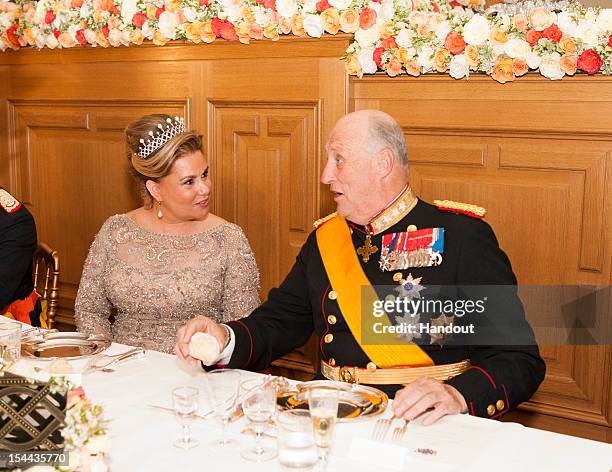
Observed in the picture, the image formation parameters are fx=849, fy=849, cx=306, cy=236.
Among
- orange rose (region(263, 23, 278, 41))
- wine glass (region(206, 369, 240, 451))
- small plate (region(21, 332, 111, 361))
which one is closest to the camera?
wine glass (region(206, 369, 240, 451))

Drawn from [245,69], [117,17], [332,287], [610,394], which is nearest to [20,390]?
[332,287]

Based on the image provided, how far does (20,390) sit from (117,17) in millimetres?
3293

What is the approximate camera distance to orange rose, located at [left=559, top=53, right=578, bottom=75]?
3146 mm

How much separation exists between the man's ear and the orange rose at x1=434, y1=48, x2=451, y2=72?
1.23 metres

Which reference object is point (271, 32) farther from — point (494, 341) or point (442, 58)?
point (494, 341)

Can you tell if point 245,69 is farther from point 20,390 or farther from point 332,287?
point 20,390

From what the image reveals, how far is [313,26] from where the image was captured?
12.2 feet

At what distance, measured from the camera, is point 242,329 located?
8.20 feet

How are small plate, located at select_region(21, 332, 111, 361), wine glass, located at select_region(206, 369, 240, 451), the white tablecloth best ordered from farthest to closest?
small plate, located at select_region(21, 332, 111, 361)
wine glass, located at select_region(206, 369, 240, 451)
the white tablecloth

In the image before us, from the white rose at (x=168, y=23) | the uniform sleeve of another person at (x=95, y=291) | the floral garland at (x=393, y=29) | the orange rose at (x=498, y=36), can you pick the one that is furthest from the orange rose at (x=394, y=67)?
the uniform sleeve of another person at (x=95, y=291)

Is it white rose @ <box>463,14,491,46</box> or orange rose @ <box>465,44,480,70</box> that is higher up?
white rose @ <box>463,14,491,46</box>

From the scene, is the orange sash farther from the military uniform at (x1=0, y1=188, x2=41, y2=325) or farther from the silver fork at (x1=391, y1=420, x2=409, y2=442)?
the military uniform at (x1=0, y1=188, x2=41, y2=325)

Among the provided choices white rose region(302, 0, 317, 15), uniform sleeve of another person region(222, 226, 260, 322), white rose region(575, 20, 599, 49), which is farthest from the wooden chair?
white rose region(575, 20, 599, 49)

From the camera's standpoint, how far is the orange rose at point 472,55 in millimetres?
3332
